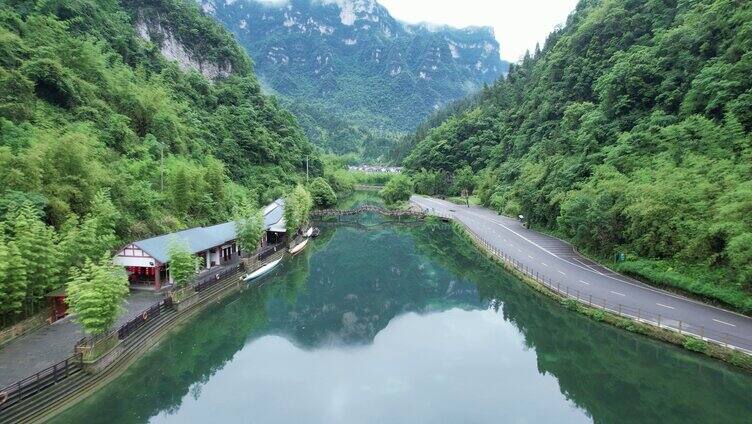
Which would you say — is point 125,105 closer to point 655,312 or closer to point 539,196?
point 539,196

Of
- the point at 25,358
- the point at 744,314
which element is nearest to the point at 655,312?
the point at 744,314

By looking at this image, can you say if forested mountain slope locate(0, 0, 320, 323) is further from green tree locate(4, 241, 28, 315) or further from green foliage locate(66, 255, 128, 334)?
green foliage locate(66, 255, 128, 334)

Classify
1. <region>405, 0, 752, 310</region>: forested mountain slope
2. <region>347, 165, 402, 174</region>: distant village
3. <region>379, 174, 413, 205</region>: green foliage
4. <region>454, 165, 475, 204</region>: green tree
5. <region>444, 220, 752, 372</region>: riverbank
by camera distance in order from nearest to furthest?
<region>444, 220, 752, 372</region>: riverbank
<region>405, 0, 752, 310</region>: forested mountain slope
<region>379, 174, 413, 205</region>: green foliage
<region>454, 165, 475, 204</region>: green tree
<region>347, 165, 402, 174</region>: distant village

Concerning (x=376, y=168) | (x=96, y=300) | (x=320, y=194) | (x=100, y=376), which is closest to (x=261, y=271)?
(x=100, y=376)

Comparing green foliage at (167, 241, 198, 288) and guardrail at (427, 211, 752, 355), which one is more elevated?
green foliage at (167, 241, 198, 288)

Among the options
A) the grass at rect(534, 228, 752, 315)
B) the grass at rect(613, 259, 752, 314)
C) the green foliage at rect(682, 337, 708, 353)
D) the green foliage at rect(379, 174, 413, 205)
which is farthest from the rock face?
the green foliage at rect(682, 337, 708, 353)

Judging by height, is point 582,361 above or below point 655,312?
below
